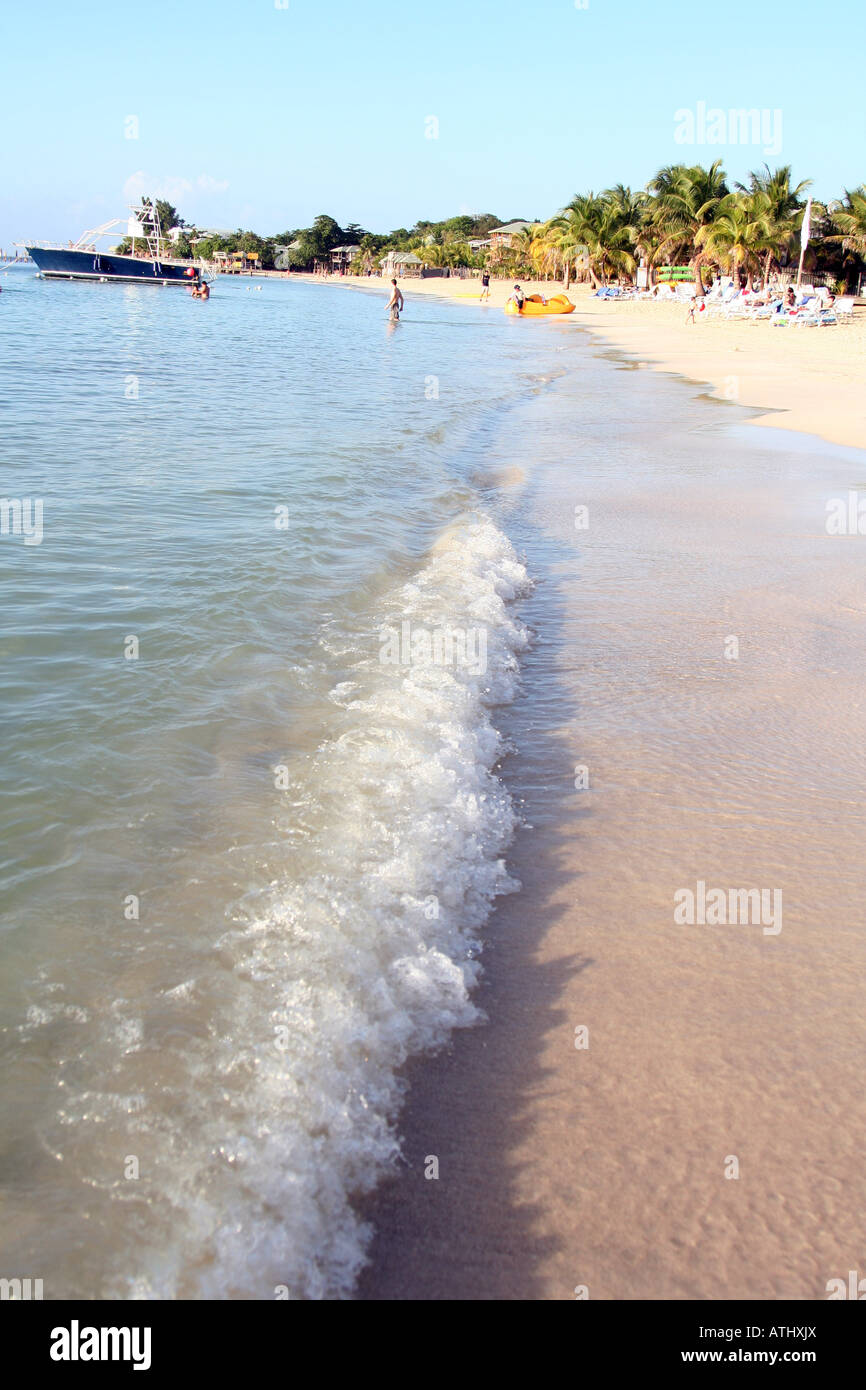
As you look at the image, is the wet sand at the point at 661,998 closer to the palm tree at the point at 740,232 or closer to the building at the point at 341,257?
the palm tree at the point at 740,232

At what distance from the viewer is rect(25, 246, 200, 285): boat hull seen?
241 feet

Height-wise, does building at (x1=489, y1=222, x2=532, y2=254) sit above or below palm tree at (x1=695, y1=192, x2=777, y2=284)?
above

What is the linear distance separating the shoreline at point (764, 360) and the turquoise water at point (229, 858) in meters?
11.5

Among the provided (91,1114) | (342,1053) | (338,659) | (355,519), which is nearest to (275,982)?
(342,1053)

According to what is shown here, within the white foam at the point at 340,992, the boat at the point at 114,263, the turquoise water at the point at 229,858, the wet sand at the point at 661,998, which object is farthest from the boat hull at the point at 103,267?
the white foam at the point at 340,992

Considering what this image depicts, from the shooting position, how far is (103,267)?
74.4 m

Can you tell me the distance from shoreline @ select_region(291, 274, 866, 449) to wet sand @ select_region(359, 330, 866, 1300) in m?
11.3

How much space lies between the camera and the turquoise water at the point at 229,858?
2367 mm

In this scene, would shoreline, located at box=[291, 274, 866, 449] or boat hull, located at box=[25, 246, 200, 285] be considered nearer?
shoreline, located at box=[291, 274, 866, 449]

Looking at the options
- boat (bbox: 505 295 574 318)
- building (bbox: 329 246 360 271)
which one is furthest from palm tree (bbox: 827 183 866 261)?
building (bbox: 329 246 360 271)

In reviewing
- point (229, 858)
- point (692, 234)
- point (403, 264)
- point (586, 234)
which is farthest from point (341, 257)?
point (229, 858)

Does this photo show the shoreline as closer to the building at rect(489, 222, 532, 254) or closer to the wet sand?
the wet sand

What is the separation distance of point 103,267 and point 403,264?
5187 centimetres

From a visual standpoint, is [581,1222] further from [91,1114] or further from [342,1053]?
[91,1114]
